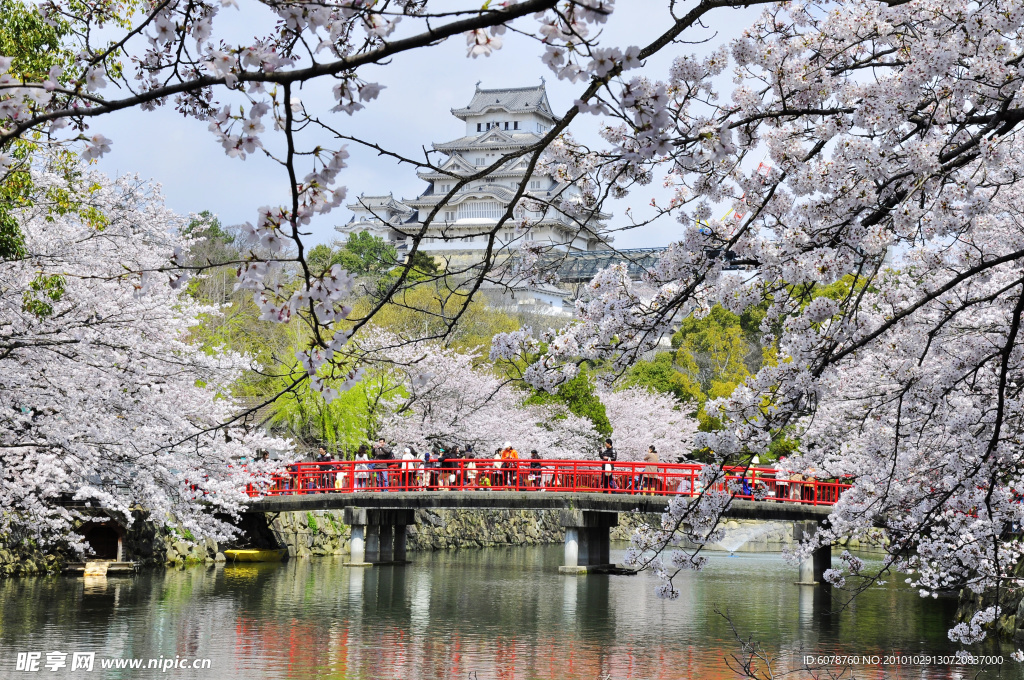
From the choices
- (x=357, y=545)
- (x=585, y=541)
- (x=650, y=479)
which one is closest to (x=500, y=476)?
(x=585, y=541)

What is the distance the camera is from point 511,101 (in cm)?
6166

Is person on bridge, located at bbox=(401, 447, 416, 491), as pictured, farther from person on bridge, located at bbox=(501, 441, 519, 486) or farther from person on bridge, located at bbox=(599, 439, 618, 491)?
person on bridge, located at bbox=(599, 439, 618, 491)

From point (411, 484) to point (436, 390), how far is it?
5739 millimetres

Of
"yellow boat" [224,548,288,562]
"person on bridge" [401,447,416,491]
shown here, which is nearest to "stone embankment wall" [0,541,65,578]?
"yellow boat" [224,548,288,562]

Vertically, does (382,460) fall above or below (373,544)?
above

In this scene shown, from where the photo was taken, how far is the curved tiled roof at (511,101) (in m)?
60.6

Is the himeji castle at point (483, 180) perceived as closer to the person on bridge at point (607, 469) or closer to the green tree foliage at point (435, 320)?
the green tree foliage at point (435, 320)

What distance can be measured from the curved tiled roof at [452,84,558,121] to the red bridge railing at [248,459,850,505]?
3849cm

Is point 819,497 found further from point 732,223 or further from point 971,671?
point 732,223

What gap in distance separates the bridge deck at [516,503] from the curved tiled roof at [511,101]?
3945 cm

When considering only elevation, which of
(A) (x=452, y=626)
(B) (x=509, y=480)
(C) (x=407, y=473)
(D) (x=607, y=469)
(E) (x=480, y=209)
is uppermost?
(E) (x=480, y=209)

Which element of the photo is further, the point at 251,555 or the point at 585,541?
the point at 251,555

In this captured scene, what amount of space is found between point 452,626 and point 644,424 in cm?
2137

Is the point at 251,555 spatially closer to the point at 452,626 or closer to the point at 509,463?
the point at 509,463
